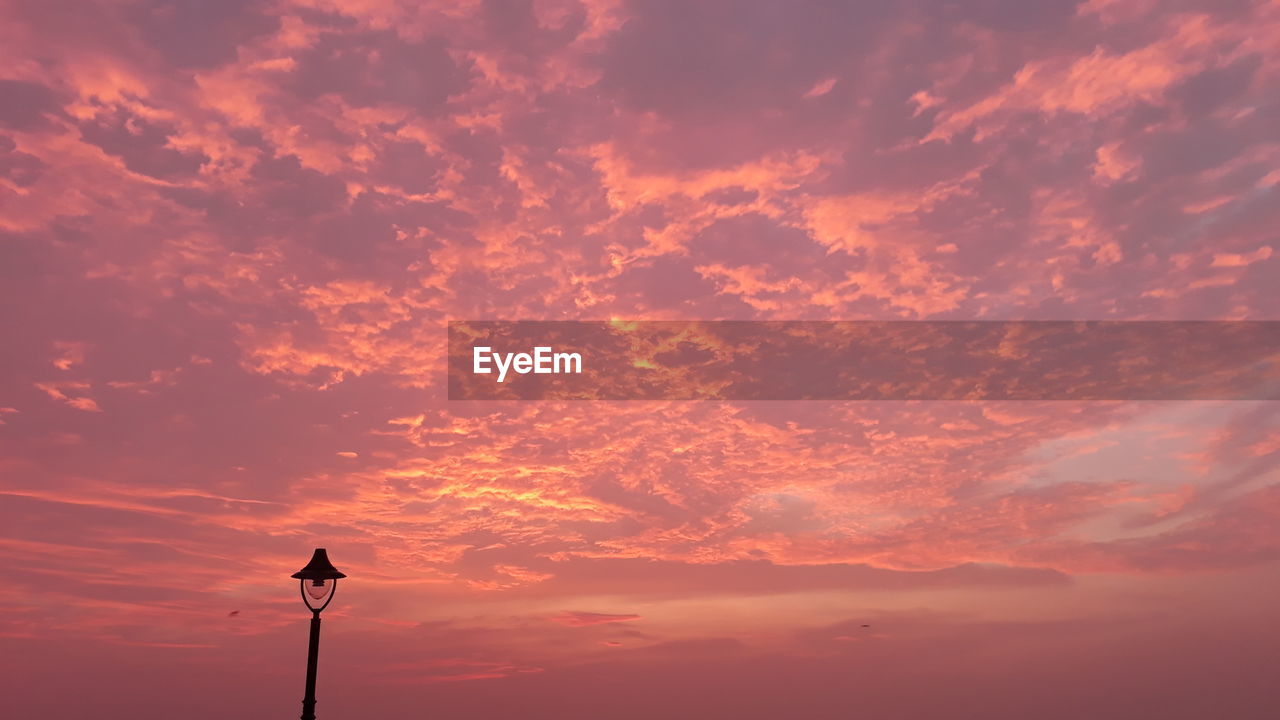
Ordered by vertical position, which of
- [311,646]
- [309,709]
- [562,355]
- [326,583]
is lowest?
[309,709]

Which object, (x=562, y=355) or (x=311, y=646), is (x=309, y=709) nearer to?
(x=311, y=646)

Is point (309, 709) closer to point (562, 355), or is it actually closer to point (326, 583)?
point (326, 583)

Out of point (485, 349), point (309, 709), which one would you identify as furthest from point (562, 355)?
point (309, 709)

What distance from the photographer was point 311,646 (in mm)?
17188

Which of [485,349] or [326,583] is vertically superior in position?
[485,349]

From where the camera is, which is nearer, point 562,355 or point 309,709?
point 309,709

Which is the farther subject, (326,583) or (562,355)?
(562,355)

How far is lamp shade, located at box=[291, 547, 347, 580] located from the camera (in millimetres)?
17359

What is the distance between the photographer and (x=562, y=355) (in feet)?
75.8

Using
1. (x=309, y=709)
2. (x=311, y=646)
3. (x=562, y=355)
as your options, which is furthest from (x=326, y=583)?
(x=562, y=355)

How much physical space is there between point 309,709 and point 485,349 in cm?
1001

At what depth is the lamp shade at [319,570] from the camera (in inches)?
683

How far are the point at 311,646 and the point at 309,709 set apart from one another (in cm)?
109

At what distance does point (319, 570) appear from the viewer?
57.3 ft
